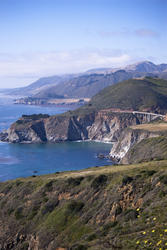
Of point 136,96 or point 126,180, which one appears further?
point 136,96

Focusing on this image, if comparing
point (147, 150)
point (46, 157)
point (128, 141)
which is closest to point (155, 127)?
point (128, 141)

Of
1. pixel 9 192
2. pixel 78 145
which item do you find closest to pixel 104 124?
pixel 78 145

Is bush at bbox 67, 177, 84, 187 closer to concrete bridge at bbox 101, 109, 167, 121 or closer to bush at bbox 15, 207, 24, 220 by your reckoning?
bush at bbox 15, 207, 24, 220

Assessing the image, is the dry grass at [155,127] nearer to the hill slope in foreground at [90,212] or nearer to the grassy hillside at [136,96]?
the grassy hillside at [136,96]

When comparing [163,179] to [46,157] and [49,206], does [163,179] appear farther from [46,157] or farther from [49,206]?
[46,157]

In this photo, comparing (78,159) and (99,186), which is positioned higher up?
(99,186)

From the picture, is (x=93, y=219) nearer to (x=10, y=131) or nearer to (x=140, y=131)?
(x=140, y=131)
